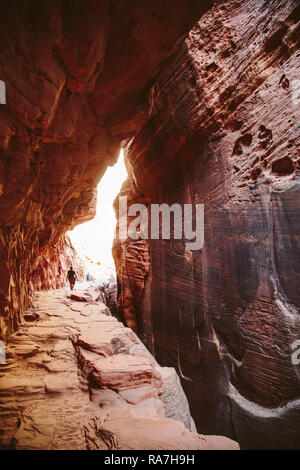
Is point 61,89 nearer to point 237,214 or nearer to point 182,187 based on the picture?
point 237,214

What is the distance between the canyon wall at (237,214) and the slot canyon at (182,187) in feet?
0.11

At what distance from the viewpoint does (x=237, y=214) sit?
588 cm

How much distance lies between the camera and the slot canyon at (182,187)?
3.50m

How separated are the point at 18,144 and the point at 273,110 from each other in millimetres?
5392

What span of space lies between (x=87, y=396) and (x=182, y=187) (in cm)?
677

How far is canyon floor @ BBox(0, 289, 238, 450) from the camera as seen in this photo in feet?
8.85

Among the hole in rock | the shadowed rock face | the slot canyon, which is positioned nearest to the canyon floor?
the slot canyon

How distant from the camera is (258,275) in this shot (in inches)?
209

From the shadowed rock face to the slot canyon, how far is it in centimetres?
3

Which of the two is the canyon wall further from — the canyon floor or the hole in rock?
the canyon floor

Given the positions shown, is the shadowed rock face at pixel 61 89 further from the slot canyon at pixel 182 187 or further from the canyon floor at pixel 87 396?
the canyon floor at pixel 87 396

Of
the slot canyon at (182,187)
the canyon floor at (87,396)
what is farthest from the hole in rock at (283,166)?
the canyon floor at (87,396)
